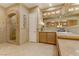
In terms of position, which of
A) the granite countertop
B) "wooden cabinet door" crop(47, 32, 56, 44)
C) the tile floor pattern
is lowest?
the tile floor pattern

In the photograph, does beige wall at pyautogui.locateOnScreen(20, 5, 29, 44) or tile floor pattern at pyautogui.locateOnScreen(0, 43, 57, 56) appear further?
beige wall at pyautogui.locateOnScreen(20, 5, 29, 44)

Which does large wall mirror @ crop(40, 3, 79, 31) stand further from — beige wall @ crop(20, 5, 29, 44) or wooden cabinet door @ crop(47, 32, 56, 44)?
wooden cabinet door @ crop(47, 32, 56, 44)

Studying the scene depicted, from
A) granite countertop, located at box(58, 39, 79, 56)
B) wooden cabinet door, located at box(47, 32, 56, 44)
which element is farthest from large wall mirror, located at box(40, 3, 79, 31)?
wooden cabinet door, located at box(47, 32, 56, 44)

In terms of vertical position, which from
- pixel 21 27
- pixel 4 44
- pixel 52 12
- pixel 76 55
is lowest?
pixel 4 44

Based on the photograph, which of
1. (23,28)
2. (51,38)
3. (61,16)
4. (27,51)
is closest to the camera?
(61,16)

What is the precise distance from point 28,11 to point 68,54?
1664 mm

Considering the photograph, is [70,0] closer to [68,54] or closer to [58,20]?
[68,54]

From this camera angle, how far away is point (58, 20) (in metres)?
2.10

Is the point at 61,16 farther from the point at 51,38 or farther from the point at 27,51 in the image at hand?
the point at 51,38

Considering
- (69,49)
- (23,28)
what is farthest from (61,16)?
(69,49)

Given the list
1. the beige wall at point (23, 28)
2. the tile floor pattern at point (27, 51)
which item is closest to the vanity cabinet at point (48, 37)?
the tile floor pattern at point (27, 51)

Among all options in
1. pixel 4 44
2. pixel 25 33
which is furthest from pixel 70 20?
pixel 4 44

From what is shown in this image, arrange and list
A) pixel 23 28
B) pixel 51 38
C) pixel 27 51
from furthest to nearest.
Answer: pixel 51 38 → pixel 23 28 → pixel 27 51

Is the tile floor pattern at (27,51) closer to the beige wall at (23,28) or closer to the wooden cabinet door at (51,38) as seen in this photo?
the beige wall at (23,28)
